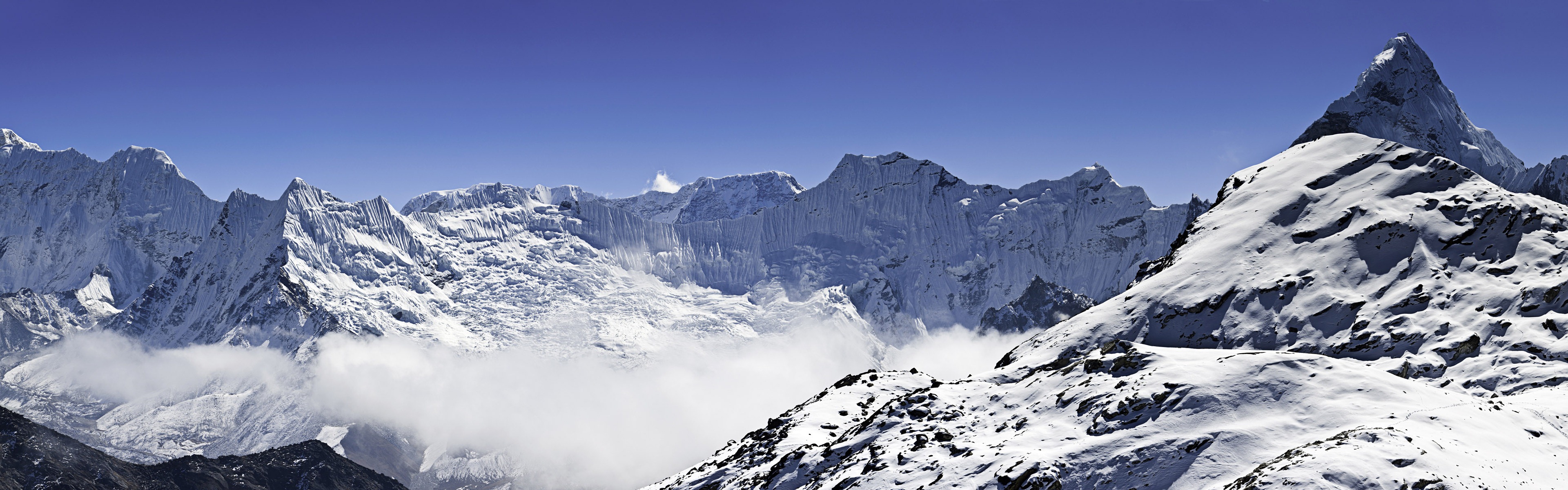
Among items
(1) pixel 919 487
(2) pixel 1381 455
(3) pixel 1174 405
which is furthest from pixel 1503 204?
(1) pixel 919 487

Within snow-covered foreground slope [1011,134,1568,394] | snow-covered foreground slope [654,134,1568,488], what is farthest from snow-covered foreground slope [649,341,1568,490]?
snow-covered foreground slope [1011,134,1568,394]

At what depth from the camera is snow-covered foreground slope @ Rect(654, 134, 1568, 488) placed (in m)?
55.6

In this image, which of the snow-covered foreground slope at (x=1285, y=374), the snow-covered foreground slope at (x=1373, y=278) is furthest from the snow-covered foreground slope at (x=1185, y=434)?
the snow-covered foreground slope at (x=1373, y=278)

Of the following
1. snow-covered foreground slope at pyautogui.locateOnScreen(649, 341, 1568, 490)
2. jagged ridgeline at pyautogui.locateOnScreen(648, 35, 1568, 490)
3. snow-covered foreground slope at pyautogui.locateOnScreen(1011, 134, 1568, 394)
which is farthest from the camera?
snow-covered foreground slope at pyautogui.locateOnScreen(1011, 134, 1568, 394)

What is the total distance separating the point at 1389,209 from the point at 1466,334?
2219 cm

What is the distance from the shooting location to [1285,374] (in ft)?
217

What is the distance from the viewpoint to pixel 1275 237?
316 ft

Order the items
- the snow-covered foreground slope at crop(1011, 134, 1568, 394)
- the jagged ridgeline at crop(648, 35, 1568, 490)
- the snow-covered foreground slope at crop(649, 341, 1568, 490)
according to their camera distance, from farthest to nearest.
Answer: the snow-covered foreground slope at crop(1011, 134, 1568, 394), the jagged ridgeline at crop(648, 35, 1568, 490), the snow-covered foreground slope at crop(649, 341, 1568, 490)

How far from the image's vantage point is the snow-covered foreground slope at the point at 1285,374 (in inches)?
2189

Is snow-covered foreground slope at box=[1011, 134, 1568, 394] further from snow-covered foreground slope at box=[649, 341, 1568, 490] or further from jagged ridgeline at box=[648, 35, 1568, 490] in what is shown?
snow-covered foreground slope at box=[649, 341, 1568, 490]

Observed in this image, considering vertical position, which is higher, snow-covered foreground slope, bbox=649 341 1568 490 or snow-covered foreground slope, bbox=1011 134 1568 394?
snow-covered foreground slope, bbox=1011 134 1568 394

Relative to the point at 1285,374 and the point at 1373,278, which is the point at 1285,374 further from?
the point at 1373,278

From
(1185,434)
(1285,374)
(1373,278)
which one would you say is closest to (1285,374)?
(1285,374)

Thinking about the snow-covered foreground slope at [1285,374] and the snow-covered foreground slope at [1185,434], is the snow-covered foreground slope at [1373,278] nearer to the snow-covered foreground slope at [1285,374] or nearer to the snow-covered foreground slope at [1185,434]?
the snow-covered foreground slope at [1285,374]
